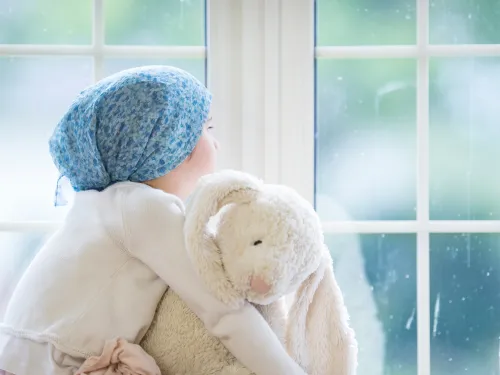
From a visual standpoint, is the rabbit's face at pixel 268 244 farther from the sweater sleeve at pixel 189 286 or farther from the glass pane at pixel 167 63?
the glass pane at pixel 167 63

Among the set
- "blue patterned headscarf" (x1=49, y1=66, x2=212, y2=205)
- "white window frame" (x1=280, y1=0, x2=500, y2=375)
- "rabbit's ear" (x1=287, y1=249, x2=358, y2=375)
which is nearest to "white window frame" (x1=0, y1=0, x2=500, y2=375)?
"white window frame" (x1=280, y1=0, x2=500, y2=375)

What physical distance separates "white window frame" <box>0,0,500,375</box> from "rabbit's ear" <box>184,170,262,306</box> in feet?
1.58

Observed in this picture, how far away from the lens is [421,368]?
5.96 feet

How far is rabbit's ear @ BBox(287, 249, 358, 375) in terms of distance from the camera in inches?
53.9

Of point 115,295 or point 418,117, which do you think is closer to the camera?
point 115,295

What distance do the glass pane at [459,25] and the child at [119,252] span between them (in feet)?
2.33

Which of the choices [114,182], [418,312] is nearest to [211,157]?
[114,182]

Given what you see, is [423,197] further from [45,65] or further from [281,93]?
[45,65]

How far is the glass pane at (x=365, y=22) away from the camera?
1.85 metres

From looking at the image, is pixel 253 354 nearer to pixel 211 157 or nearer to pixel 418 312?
pixel 211 157

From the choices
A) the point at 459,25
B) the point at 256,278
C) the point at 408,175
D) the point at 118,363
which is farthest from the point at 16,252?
the point at 459,25

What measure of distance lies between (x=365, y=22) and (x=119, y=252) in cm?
89

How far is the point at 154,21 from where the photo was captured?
186cm

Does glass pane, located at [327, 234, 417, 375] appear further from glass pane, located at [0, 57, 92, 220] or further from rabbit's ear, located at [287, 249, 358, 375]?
glass pane, located at [0, 57, 92, 220]
